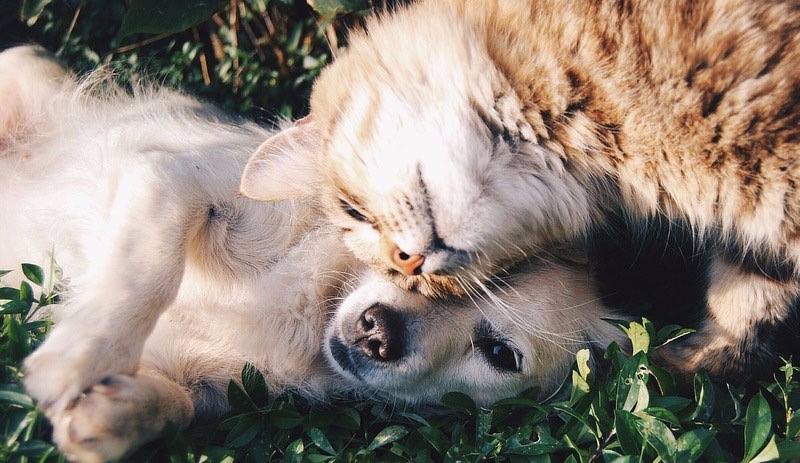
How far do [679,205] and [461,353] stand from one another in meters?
0.91

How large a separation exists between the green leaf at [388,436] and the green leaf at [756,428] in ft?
3.16

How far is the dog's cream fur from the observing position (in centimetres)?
241

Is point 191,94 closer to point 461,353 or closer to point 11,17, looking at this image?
point 11,17

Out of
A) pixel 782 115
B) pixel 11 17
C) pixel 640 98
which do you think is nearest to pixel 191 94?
pixel 11 17

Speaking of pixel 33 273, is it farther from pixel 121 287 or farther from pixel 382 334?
pixel 382 334

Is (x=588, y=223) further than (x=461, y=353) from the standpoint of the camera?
No

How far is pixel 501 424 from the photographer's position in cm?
242

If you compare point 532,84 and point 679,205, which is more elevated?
point 532,84

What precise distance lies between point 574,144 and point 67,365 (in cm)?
156

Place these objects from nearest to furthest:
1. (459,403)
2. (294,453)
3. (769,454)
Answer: (769,454) < (294,453) < (459,403)

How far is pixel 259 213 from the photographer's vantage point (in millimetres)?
2893

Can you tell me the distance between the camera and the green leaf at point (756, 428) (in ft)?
6.53

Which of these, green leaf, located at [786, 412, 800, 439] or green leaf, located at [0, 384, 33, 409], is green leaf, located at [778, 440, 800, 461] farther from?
green leaf, located at [0, 384, 33, 409]

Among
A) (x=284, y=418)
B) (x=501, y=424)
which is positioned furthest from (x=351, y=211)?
(x=501, y=424)
